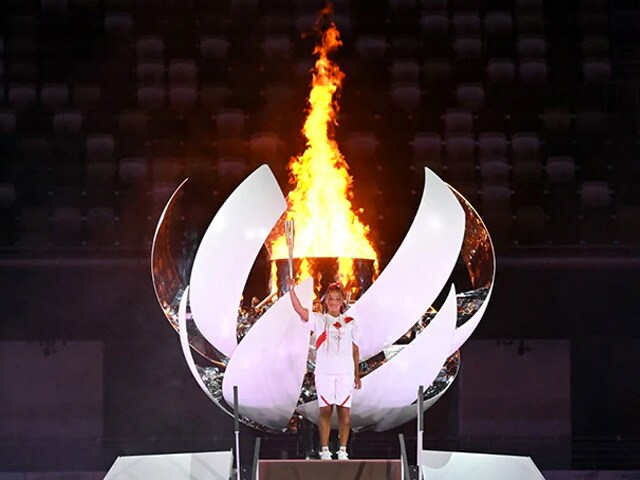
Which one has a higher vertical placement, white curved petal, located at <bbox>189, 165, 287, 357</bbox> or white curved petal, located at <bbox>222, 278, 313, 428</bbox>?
white curved petal, located at <bbox>189, 165, 287, 357</bbox>

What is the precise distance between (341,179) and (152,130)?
322cm

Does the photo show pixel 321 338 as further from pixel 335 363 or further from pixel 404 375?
pixel 404 375

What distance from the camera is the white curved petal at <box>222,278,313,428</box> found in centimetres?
594

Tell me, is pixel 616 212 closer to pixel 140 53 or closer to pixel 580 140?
pixel 580 140

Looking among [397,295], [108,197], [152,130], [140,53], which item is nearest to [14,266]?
[108,197]

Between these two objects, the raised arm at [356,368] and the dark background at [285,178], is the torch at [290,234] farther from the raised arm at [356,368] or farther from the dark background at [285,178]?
the dark background at [285,178]

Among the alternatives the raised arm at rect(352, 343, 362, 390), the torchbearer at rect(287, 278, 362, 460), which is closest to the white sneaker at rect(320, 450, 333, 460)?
the torchbearer at rect(287, 278, 362, 460)

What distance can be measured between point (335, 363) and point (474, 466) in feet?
3.31

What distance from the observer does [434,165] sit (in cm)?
976

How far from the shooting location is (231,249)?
6035mm

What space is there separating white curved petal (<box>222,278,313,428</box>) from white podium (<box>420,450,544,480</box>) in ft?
2.66

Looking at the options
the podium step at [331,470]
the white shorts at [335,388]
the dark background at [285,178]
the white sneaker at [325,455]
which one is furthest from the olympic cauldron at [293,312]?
the dark background at [285,178]

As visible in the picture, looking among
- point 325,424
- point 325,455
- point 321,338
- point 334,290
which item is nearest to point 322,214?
point 334,290

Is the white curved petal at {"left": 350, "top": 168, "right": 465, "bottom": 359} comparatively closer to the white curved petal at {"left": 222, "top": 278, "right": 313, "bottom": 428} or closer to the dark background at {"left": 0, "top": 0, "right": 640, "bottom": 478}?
the white curved petal at {"left": 222, "top": 278, "right": 313, "bottom": 428}
